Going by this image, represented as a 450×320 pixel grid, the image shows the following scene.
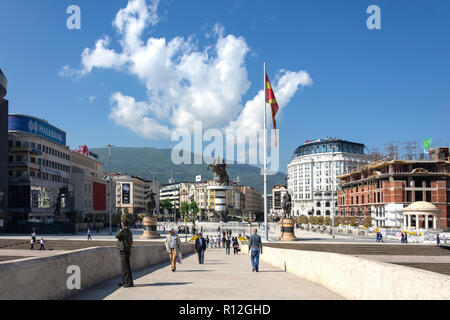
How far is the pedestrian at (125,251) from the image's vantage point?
30.8 feet

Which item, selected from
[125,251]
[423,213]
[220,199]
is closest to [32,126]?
[220,199]

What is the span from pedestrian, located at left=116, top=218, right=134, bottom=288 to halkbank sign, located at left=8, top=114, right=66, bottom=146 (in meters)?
81.5

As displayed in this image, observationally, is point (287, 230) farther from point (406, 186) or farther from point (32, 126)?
point (32, 126)

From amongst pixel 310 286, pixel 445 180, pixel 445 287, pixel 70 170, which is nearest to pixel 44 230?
pixel 70 170

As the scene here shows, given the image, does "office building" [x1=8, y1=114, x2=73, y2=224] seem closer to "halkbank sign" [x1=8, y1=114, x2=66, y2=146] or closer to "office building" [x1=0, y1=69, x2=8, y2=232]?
"halkbank sign" [x1=8, y1=114, x2=66, y2=146]

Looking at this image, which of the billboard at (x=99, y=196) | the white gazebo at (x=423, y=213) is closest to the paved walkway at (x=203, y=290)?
the white gazebo at (x=423, y=213)

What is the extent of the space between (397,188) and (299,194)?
85005 mm

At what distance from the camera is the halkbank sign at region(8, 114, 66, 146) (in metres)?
80.5

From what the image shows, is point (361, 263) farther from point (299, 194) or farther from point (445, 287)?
point (299, 194)

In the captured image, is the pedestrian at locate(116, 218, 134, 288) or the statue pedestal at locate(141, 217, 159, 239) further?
the statue pedestal at locate(141, 217, 159, 239)

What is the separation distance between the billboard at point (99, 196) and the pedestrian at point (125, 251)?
10650 centimetres

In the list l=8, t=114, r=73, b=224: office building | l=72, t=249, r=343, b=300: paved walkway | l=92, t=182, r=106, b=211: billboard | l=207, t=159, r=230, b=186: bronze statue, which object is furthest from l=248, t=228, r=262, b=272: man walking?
l=92, t=182, r=106, b=211: billboard

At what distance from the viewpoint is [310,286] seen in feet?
35.1
